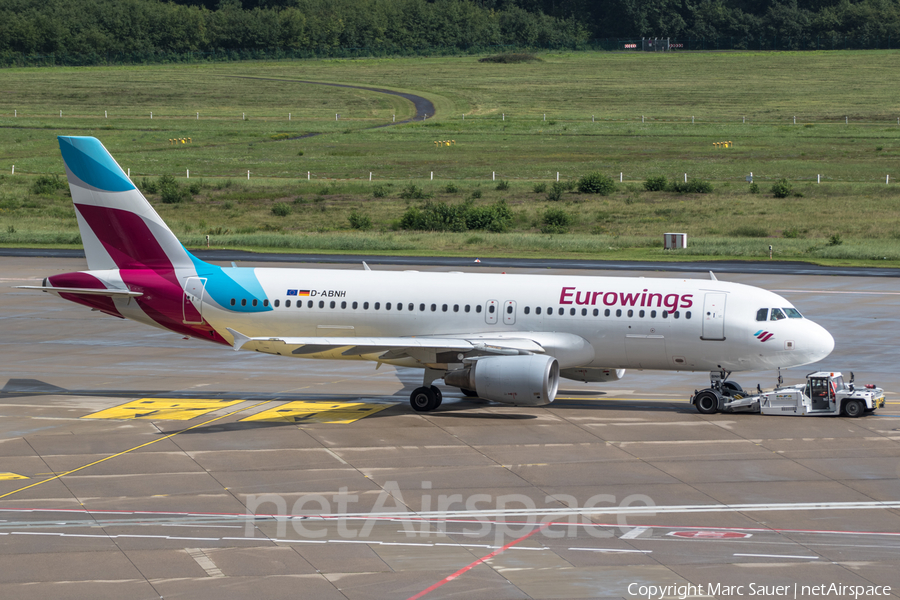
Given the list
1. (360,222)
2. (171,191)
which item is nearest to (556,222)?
(360,222)

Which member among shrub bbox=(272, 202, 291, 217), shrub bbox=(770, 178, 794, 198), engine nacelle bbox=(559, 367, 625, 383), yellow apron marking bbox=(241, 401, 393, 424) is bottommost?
yellow apron marking bbox=(241, 401, 393, 424)

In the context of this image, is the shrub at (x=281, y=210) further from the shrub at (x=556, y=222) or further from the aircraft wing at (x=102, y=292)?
the aircraft wing at (x=102, y=292)

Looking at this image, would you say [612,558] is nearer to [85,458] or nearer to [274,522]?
[274,522]

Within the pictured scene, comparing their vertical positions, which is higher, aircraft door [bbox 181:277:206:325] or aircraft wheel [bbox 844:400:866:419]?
aircraft door [bbox 181:277:206:325]

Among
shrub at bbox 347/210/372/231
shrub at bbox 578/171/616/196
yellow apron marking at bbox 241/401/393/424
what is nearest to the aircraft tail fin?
yellow apron marking at bbox 241/401/393/424

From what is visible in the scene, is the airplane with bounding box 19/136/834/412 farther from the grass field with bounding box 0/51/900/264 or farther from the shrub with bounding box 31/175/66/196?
the shrub with bounding box 31/175/66/196

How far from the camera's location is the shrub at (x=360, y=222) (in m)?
100

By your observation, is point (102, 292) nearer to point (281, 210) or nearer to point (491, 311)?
point (491, 311)

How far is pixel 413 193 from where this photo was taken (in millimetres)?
116125

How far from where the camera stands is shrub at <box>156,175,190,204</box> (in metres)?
115

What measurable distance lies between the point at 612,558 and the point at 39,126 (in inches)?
6801

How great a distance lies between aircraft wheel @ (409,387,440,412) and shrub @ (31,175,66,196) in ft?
308

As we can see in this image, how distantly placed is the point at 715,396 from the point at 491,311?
8.04 meters

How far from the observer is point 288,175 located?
135 metres
